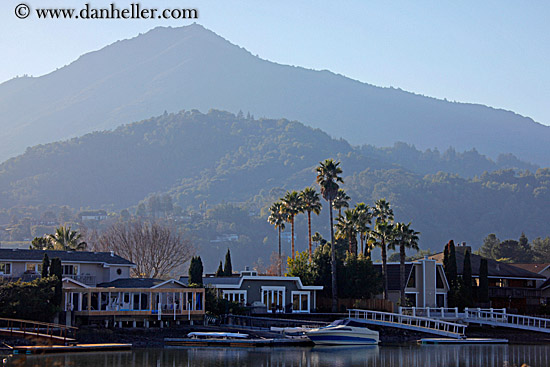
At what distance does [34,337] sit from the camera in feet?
170

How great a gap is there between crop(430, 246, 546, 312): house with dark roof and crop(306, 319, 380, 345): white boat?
2380 cm

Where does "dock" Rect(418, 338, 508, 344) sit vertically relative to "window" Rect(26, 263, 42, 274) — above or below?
below

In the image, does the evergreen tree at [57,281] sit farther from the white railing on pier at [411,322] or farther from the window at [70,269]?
the white railing on pier at [411,322]

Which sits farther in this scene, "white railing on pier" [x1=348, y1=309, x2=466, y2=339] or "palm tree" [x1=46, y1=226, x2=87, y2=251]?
"palm tree" [x1=46, y1=226, x2=87, y2=251]

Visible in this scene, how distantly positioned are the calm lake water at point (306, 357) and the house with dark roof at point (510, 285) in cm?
2485

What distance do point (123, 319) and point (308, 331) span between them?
1355 centimetres

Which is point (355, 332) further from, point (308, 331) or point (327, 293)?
point (327, 293)

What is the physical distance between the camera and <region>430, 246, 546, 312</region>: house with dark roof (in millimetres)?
83625

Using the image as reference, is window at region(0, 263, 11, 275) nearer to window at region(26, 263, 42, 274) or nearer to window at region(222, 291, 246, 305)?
window at region(26, 263, 42, 274)

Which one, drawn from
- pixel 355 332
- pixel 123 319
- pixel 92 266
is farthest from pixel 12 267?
pixel 355 332

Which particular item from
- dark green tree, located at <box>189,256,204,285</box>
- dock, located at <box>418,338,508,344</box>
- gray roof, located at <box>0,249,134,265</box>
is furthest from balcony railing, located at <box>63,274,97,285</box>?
dock, located at <box>418,338,508,344</box>

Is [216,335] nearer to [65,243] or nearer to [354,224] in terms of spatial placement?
[354,224]

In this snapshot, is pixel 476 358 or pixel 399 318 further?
pixel 399 318

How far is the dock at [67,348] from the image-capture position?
48.5 meters
